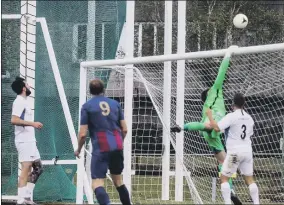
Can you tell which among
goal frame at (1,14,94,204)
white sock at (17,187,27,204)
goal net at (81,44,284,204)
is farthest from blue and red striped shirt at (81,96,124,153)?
goal net at (81,44,284,204)

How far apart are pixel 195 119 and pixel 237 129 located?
12.8ft

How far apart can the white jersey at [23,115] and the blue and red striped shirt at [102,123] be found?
82.7 inches

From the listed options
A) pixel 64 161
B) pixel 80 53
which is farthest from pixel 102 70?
pixel 64 161

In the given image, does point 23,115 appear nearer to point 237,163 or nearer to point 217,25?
point 237,163

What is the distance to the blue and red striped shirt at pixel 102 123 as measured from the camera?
458 inches

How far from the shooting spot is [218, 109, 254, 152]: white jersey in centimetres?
1208

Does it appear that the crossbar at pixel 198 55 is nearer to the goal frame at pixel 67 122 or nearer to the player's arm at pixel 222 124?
the goal frame at pixel 67 122

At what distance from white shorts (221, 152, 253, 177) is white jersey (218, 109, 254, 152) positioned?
0.24 feet

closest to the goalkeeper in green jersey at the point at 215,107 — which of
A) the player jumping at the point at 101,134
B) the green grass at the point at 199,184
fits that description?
the player jumping at the point at 101,134

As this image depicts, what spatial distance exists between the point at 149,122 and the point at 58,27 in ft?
8.02

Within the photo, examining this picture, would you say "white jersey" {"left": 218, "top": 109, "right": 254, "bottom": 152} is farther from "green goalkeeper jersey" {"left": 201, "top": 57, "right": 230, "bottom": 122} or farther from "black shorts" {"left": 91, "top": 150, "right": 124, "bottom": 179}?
"black shorts" {"left": 91, "top": 150, "right": 124, "bottom": 179}

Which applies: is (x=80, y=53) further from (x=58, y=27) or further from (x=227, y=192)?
(x=227, y=192)

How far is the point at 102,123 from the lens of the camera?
11.6 meters

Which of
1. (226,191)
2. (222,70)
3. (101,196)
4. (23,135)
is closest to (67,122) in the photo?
(23,135)
